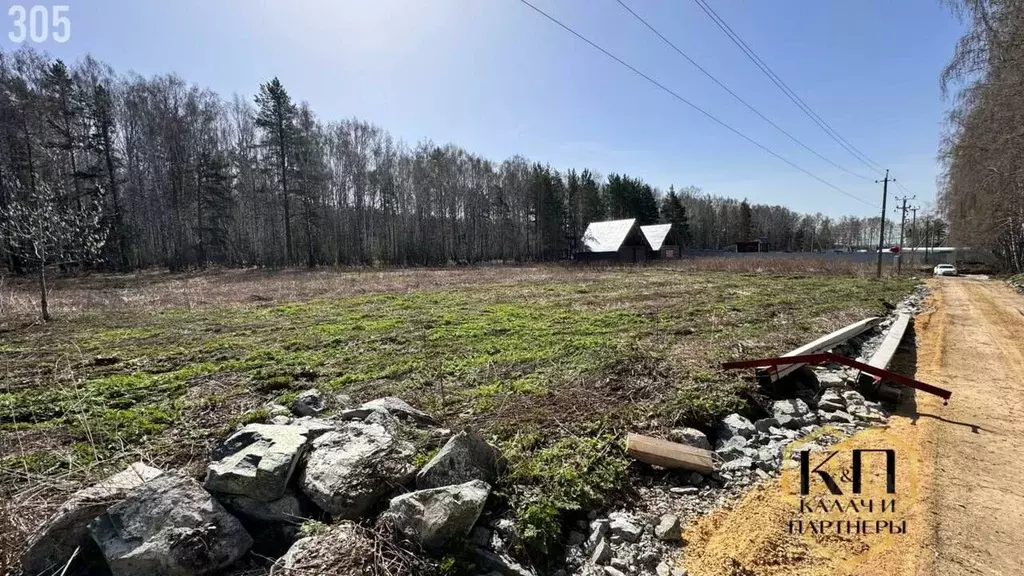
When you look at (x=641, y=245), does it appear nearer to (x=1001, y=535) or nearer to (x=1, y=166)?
(x=1001, y=535)

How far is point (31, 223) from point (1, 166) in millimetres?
22584

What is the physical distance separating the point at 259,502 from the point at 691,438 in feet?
10.8

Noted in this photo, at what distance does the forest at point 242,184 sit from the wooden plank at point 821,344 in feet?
62.3

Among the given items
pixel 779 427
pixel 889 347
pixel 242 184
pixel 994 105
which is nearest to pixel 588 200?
pixel 242 184

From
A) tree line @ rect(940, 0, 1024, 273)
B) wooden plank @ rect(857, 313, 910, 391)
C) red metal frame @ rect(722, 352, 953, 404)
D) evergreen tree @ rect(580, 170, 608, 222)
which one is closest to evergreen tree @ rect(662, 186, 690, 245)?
evergreen tree @ rect(580, 170, 608, 222)

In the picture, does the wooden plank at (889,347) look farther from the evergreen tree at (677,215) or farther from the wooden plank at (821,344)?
the evergreen tree at (677,215)

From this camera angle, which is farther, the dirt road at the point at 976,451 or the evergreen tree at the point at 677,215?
the evergreen tree at the point at 677,215

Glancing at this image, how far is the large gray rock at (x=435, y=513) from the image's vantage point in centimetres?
218

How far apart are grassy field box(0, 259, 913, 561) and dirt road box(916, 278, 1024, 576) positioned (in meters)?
1.57

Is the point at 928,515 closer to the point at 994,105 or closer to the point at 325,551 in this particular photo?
the point at 325,551

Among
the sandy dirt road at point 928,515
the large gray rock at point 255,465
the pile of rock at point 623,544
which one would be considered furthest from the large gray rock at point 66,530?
the sandy dirt road at point 928,515

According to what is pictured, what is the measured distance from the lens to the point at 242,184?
3509cm

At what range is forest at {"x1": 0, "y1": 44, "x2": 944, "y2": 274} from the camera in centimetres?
2572

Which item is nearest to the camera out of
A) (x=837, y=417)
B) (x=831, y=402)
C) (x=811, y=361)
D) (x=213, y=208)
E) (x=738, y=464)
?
(x=738, y=464)
